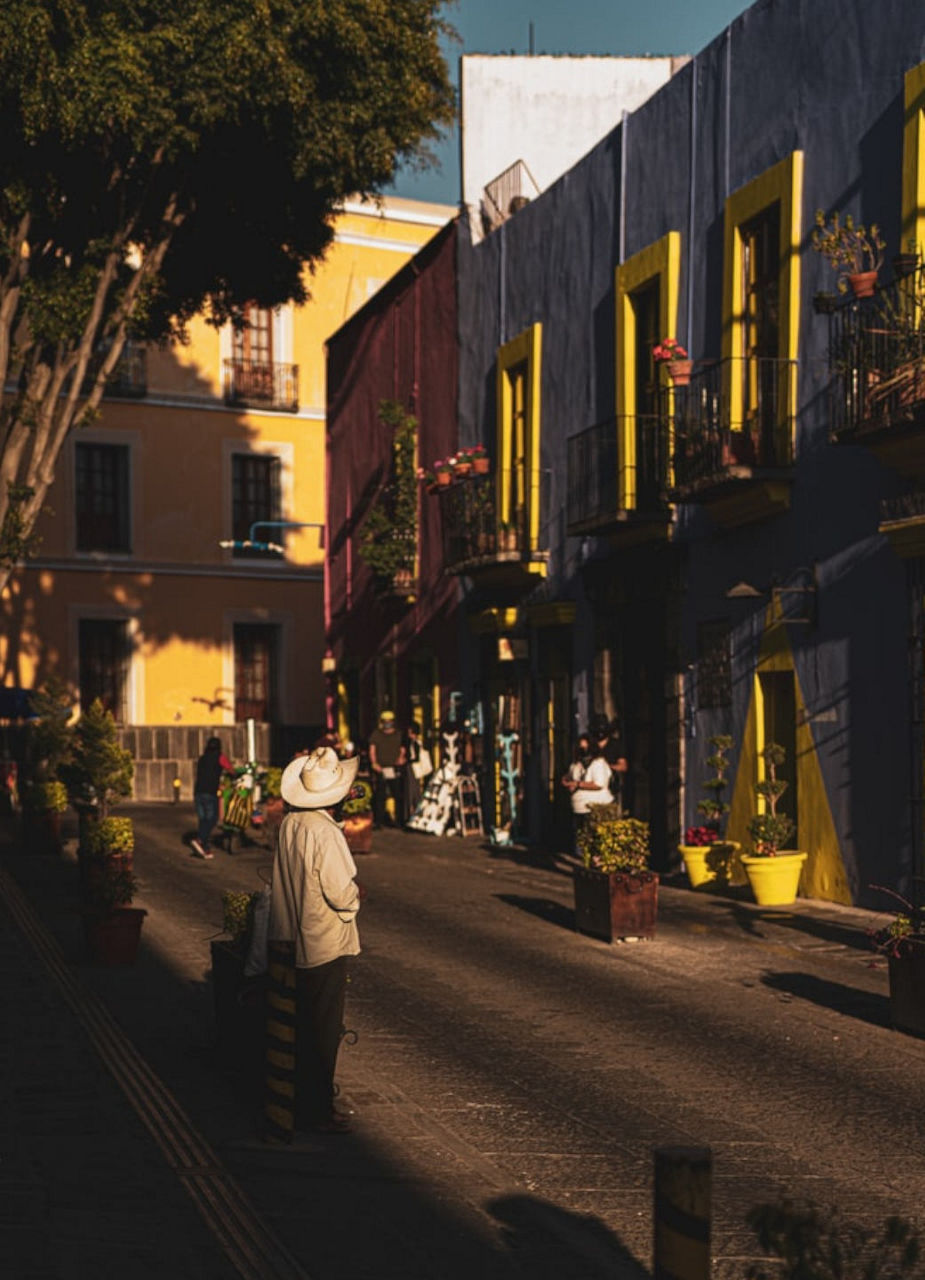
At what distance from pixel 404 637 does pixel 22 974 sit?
61.7 feet

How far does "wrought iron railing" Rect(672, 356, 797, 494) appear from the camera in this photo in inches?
721

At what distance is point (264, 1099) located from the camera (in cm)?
831

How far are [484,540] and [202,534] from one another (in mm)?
16575

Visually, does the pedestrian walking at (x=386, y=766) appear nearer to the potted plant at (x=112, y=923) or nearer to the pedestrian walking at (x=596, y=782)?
the pedestrian walking at (x=596, y=782)

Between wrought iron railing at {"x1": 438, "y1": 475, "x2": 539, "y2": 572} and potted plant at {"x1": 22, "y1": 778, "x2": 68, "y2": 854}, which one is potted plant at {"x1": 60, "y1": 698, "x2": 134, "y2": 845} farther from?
wrought iron railing at {"x1": 438, "y1": 475, "x2": 539, "y2": 572}

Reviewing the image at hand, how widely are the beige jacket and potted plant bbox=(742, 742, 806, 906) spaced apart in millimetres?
9680

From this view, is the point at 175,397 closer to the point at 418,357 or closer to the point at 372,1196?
the point at 418,357

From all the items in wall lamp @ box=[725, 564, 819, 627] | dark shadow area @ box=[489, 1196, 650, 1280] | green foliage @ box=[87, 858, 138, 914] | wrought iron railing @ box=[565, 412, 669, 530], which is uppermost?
wrought iron railing @ box=[565, 412, 669, 530]

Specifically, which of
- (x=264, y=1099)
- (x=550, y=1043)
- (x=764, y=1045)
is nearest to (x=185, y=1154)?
(x=264, y=1099)

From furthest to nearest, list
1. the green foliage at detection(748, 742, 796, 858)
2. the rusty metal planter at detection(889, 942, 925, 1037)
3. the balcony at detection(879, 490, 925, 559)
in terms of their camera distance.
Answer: the green foliage at detection(748, 742, 796, 858), the balcony at detection(879, 490, 925, 559), the rusty metal planter at detection(889, 942, 925, 1037)

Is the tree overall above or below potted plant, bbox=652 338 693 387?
above

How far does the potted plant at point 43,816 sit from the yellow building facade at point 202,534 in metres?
14.8

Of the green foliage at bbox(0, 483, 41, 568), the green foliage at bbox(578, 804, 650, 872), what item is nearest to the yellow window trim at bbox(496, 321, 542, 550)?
the green foliage at bbox(0, 483, 41, 568)

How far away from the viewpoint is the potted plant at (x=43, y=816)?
24.0 m
